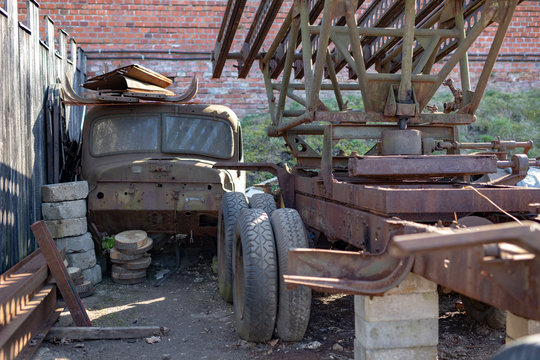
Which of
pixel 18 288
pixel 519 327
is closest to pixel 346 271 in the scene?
pixel 519 327

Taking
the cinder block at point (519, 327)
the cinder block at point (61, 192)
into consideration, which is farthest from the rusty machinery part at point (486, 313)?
the cinder block at point (61, 192)

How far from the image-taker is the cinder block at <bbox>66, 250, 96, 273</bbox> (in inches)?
220

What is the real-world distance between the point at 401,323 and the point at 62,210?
400 cm

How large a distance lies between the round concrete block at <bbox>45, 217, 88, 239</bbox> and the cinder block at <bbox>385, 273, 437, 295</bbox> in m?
3.88

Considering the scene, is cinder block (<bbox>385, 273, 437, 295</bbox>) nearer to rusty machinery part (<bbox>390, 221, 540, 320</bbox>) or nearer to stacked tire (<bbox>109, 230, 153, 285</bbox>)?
rusty machinery part (<bbox>390, 221, 540, 320</bbox>)

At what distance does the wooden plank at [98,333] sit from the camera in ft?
13.1

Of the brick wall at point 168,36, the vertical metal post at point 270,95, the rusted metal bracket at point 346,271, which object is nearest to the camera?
the rusted metal bracket at point 346,271

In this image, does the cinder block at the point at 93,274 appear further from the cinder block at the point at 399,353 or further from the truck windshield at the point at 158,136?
the cinder block at the point at 399,353

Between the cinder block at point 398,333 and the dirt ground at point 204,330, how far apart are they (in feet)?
2.73

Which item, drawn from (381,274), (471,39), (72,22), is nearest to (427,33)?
(471,39)

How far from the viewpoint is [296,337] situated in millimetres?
3738

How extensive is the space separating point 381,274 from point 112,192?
13.1 feet

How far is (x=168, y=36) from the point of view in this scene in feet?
36.1

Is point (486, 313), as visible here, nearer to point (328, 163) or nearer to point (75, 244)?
point (328, 163)
